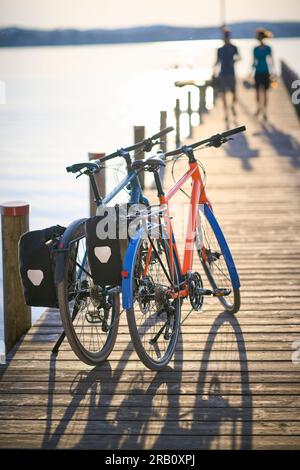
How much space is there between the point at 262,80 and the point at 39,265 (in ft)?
43.7

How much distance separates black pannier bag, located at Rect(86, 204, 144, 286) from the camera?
5.11 meters

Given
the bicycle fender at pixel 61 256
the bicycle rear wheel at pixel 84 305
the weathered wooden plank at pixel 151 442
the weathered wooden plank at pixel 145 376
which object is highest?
the bicycle fender at pixel 61 256

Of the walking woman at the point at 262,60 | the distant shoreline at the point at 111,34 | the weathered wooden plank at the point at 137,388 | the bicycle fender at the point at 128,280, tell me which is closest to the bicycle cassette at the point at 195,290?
the weathered wooden plank at the point at 137,388

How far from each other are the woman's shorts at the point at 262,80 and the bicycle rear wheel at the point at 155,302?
12.3m

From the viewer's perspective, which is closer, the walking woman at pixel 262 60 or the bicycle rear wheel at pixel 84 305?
the bicycle rear wheel at pixel 84 305

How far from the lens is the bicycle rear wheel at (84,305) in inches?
197

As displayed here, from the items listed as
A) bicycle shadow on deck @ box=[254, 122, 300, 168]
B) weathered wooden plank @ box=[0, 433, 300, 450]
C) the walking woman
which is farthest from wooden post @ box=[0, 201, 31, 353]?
the walking woman

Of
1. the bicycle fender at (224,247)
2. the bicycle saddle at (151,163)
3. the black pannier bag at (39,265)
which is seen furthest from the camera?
the bicycle fender at (224,247)

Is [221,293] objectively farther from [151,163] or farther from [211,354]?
[151,163]

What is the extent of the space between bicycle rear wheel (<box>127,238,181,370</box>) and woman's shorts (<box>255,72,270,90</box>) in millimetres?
12280

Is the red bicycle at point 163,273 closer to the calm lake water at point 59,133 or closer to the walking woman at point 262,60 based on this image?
the calm lake water at point 59,133

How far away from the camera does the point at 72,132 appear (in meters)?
26.8

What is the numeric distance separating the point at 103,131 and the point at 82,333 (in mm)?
20915
